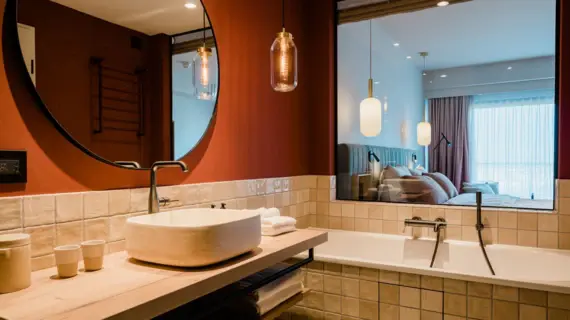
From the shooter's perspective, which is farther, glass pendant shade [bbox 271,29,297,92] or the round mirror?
glass pendant shade [bbox 271,29,297,92]

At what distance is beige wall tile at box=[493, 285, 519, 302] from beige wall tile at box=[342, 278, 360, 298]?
71 centimetres

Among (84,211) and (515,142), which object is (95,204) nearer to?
(84,211)

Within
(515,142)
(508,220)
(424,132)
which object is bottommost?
(508,220)

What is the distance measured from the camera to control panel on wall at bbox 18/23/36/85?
4.23 feet

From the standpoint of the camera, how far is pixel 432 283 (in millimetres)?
2055

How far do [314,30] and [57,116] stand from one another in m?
2.43

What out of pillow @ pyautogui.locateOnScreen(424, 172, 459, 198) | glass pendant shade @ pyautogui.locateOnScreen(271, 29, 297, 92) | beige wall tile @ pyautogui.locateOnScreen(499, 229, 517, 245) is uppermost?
glass pendant shade @ pyautogui.locateOnScreen(271, 29, 297, 92)

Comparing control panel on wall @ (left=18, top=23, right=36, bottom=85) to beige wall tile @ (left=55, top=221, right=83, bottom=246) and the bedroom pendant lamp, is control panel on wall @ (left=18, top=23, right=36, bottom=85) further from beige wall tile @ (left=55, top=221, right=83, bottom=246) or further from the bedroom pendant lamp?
the bedroom pendant lamp

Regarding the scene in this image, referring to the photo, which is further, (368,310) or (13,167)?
(368,310)

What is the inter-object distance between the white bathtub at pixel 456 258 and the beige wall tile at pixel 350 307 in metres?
0.22

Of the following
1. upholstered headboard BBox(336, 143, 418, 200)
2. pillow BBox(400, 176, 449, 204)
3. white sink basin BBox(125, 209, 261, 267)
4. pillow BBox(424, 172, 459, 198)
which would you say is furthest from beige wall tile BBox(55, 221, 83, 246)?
pillow BBox(424, 172, 459, 198)

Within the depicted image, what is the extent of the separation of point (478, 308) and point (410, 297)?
0.33 metres

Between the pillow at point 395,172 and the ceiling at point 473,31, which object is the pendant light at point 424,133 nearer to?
the pillow at point 395,172

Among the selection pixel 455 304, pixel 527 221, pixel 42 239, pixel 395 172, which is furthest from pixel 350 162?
pixel 42 239
